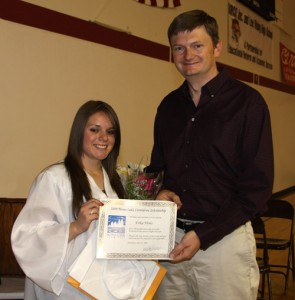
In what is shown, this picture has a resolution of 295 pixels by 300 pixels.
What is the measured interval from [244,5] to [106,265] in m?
7.67

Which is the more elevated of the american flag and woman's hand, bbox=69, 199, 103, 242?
the american flag

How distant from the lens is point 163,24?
19.4ft

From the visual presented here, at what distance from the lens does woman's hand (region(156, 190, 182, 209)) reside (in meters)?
2.06

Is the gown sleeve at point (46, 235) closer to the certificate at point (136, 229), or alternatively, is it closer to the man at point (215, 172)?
the certificate at point (136, 229)

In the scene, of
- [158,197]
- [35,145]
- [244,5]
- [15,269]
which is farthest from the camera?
[244,5]

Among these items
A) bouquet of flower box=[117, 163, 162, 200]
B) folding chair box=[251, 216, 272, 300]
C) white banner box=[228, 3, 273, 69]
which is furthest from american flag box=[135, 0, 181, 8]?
bouquet of flower box=[117, 163, 162, 200]

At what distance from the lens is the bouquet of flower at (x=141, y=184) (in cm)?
207

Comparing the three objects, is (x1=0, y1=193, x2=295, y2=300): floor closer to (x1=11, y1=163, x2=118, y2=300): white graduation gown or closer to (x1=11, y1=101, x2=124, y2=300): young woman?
(x1=11, y1=101, x2=124, y2=300): young woman

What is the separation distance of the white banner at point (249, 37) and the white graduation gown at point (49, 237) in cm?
648

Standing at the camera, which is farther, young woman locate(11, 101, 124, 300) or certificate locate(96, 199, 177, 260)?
young woman locate(11, 101, 124, 300)

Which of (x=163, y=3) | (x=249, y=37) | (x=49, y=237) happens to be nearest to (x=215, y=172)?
(x=49, y=237)

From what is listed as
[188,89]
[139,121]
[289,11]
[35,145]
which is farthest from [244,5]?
[188,89]

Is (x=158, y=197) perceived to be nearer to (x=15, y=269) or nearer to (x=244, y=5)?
(x=15, y=269)

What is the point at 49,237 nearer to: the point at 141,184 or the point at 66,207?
the point at 66,207
